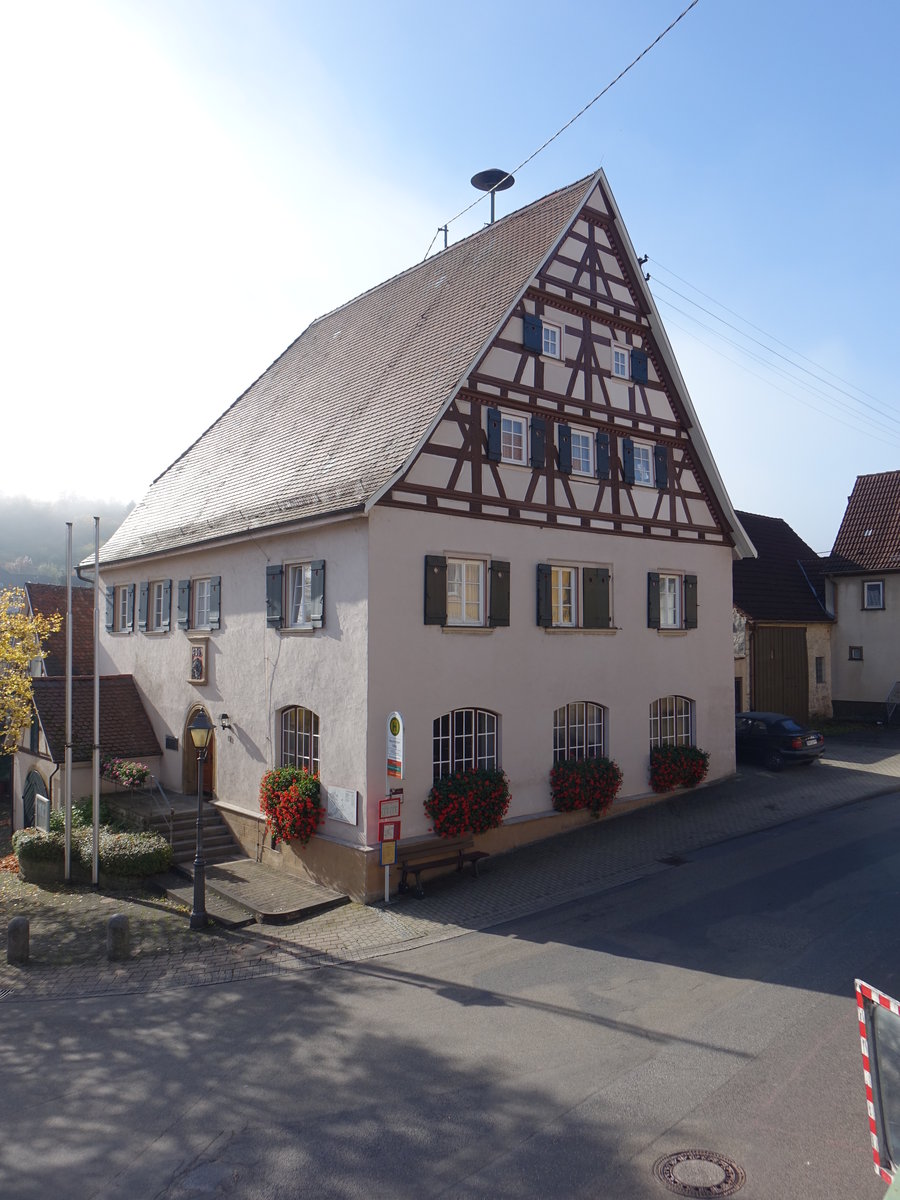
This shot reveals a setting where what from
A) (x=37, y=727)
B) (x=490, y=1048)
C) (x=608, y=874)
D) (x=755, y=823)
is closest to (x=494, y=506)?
(x=608, y=874)

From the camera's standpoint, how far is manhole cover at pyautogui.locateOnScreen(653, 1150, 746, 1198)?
19.9ft

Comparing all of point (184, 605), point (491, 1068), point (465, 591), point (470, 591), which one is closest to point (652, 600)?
point (470, 591)

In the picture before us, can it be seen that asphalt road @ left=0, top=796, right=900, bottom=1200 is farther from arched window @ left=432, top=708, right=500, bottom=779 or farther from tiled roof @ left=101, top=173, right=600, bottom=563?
tiled roof @ left=101, top=173, right=600, bottom=563

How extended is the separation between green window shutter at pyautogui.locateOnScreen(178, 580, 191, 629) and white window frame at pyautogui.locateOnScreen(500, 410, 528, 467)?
8234 millimetres

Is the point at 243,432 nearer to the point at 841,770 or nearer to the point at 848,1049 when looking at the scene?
the point at 841,770

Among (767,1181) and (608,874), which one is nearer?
(767,1181)

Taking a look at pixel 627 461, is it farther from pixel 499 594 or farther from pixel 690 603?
pixel 499 594

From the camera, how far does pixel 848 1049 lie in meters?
8.12

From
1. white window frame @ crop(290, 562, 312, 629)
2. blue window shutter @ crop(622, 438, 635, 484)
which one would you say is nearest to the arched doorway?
white window frame @ crop(290, 562, 312, 629)

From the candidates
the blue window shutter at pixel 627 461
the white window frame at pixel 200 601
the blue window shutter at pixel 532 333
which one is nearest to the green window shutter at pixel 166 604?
the white window frame at pixel 200 601

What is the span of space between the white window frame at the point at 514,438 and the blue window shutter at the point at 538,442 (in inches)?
6.5

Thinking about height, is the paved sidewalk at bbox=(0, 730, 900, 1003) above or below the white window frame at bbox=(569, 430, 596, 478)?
below

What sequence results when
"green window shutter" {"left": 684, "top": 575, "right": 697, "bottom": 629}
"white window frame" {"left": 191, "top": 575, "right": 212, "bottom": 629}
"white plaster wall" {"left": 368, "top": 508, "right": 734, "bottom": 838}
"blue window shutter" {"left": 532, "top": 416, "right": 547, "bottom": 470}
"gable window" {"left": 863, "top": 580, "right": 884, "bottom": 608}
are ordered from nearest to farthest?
1. "white plaster wall" {"left": 368, "top": 508, "right": 734, "bottom": 838}
2. "blue window shutter" {"left": 532, "top": 416, "right": 547, "bottom": 470}
3. "white window frame" {"left": 191, "top": 575, "right": 212, "bottom": 629}
4. "green window shutter" {"left": 684, "top": 575, "right": 697, "bottom": 629}
5. "gable window" {"left": 863, "top": 580, "right": 884, "bottom": 608}

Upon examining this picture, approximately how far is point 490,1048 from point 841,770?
17.3 meters
